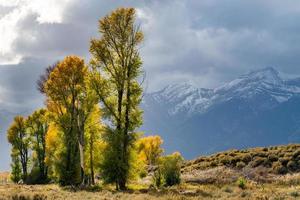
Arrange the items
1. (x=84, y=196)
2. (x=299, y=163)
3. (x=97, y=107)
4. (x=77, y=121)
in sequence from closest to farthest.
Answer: (x=84, y=196)
(x=77, y=121)
(x=97, y=107)
(x=299, y=163)

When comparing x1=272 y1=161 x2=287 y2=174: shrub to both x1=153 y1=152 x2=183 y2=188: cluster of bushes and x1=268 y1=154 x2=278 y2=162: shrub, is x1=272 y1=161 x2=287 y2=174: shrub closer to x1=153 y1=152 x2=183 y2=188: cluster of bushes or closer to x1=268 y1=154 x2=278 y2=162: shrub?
x1=268 y1=154 x2=278 y2=162: shrub

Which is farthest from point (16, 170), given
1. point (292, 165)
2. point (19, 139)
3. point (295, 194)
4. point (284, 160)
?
point (295, 194)

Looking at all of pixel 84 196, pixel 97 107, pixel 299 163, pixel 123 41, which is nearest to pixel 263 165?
pixel 299 163

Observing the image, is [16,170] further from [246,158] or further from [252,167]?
[252,167]

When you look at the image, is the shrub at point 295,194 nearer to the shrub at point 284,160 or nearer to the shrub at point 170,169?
the shrub at point 170,169

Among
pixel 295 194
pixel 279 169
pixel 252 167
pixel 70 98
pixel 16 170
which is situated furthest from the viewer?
pixel 16 170

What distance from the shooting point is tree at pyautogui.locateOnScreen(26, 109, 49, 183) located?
287ft

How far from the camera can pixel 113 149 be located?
133 feet

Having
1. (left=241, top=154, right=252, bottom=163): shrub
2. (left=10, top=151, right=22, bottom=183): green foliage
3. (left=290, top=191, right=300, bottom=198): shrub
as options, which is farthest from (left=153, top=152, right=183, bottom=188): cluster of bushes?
(left=10, top=151, right=22, bottom=183): green foliage

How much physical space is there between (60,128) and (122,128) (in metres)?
12.8

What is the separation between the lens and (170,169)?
46.3m

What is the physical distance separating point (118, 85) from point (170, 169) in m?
10.3

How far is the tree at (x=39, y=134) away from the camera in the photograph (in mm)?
87375

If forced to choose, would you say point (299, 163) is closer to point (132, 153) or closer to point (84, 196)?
point (132, 153)
